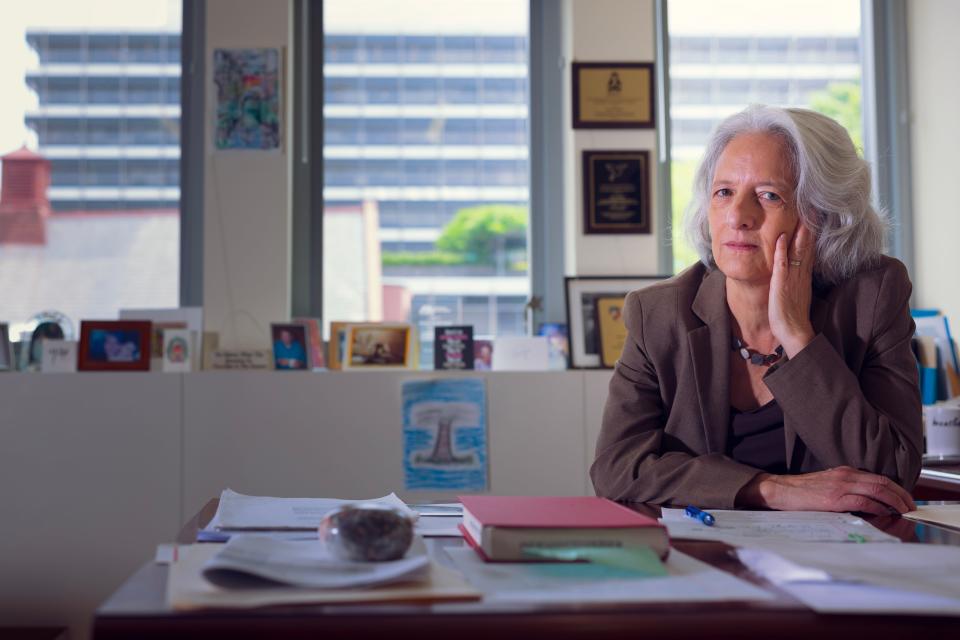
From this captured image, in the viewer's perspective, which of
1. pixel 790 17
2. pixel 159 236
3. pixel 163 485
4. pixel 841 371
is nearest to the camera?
pixel 841 371

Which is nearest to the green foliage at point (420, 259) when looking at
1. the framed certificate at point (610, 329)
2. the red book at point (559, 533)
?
the framed certificate at point (610, 329)

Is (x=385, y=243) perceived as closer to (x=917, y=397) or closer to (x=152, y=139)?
(x=152, y=139)

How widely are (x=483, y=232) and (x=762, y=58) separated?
1.30 metres

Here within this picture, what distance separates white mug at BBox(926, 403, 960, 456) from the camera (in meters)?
2.33

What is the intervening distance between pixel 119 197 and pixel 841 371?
265 cm

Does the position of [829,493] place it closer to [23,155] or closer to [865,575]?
[865,575]

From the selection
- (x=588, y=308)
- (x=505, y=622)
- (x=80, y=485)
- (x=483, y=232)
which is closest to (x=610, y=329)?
(x=588, y=308)

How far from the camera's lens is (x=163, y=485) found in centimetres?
285

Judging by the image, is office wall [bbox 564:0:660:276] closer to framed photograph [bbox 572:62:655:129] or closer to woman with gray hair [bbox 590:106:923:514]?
framed photograph [bbox 572:62:655:129]

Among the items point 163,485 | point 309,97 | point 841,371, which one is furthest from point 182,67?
point 841,371

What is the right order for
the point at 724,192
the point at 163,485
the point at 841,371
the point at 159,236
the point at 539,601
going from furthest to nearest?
the point at 159,236 < the point at 163,485 < the point at 724,192 < the point at 841,371 < the point at 539,601

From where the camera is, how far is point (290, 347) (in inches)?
120

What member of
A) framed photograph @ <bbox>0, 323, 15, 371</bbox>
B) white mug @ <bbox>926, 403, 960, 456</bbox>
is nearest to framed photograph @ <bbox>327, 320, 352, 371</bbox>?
framed photograph @ <bbox>0, 323, 15, 371</bbox>

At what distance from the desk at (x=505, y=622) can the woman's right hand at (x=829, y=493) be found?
623mm
